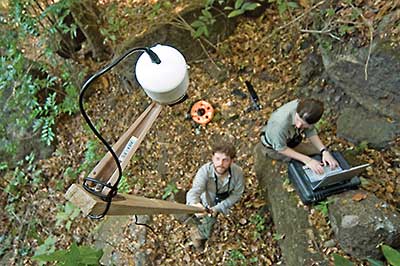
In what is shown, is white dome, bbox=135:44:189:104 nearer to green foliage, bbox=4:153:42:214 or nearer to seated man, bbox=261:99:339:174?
seated man, bbox=261:99:339:174

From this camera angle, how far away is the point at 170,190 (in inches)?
149

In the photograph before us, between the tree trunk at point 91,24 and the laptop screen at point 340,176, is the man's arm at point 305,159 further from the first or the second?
the tree trunk at point 91,24

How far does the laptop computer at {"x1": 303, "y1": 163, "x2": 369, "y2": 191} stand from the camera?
8.61 feet

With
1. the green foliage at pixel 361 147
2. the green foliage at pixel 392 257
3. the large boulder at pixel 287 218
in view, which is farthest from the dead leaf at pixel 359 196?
the green foliage at pixel 361 147

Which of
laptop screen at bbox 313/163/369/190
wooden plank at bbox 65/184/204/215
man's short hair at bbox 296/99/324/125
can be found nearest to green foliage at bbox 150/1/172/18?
man's short hair at bbox 296/99/324/125

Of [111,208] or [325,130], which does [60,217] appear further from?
[111,208]

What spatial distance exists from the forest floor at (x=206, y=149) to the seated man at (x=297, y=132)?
14.2 inches

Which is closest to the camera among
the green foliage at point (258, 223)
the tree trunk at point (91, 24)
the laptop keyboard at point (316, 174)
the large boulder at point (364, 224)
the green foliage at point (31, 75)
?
the large boulder at point (364, 224)

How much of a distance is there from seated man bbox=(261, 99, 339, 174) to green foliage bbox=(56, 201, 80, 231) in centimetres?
216

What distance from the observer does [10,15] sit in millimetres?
3705

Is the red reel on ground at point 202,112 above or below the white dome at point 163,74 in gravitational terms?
above

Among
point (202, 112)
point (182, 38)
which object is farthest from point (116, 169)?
point (182, 38)

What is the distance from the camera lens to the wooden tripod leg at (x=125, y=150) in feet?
4.63

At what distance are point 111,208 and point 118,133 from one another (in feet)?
10.0
